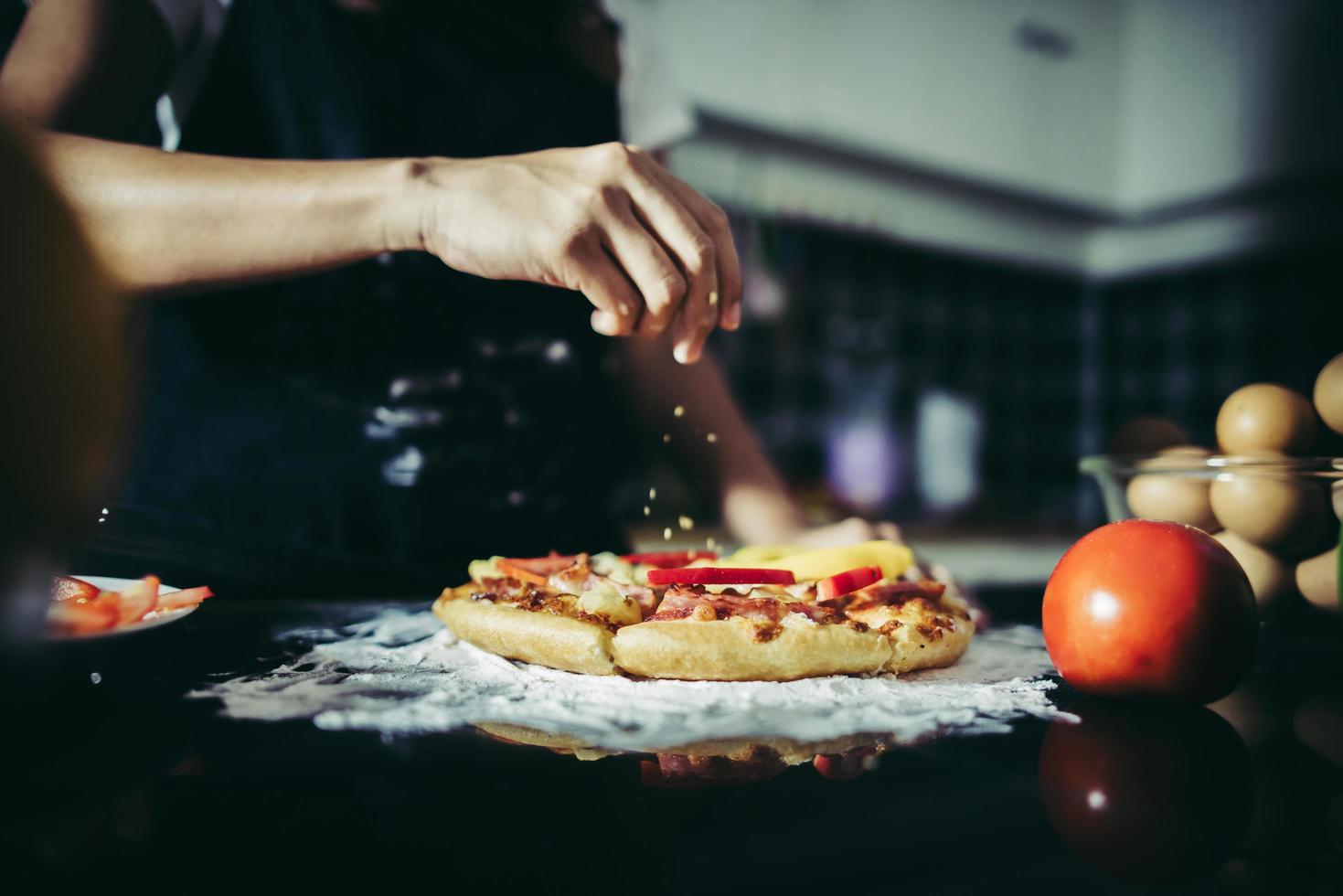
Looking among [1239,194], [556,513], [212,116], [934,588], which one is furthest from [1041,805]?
[1239,194]

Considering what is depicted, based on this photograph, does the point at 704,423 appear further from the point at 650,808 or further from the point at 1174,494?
the point at 650,808

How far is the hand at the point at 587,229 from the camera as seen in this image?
0.71 m

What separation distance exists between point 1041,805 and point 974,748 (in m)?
0.09

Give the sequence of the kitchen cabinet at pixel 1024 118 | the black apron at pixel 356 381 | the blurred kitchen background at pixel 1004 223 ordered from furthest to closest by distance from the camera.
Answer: the blurred kitchen background at pixel 1004 223 → the kitchen cabinet at pixel 1024 118 → the black apron at pixel 356 381

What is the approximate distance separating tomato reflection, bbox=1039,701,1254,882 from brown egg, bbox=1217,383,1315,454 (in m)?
0.30

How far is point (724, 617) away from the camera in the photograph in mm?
738

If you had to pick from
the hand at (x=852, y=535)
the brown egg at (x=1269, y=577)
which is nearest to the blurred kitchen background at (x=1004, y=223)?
the hand at (x=852, y=535)

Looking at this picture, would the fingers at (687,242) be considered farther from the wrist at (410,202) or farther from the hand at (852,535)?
the hand at (852,535)

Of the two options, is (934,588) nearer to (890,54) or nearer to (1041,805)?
(1041,805)

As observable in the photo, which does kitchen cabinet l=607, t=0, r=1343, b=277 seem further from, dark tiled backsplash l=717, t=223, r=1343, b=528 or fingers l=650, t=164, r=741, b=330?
fingers l=650, t=164, r=741, b=330

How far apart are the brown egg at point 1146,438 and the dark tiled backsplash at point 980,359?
8.45 feet

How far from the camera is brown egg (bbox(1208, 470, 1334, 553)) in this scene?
71cm

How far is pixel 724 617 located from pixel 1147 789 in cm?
→ 37

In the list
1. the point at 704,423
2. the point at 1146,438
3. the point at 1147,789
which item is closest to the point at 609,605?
the point at 1147,789
